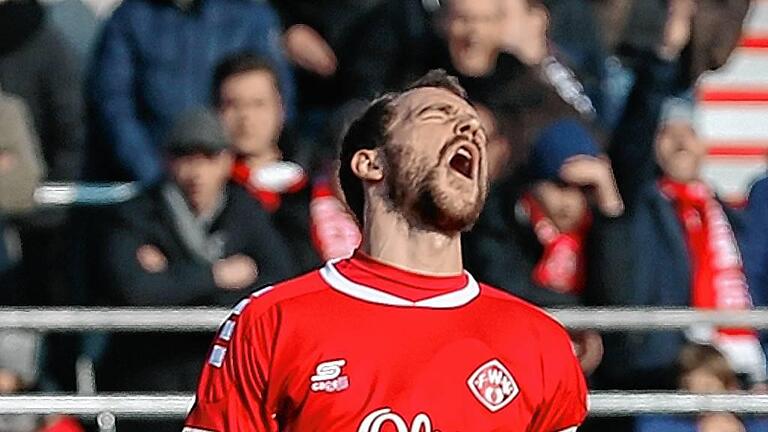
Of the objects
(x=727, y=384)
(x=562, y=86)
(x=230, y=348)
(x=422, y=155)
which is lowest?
(x=727, y=384)

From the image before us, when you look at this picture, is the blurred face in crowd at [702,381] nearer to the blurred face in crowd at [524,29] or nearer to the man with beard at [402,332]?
the blurred face in crowd at [524,29]

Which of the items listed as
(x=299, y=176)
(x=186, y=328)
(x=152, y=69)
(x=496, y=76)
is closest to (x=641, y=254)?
(x=496, y=76)

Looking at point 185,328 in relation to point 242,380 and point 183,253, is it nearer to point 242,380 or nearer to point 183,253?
point 183,253

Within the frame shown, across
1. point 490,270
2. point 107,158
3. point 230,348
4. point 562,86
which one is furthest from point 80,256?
point 230,348

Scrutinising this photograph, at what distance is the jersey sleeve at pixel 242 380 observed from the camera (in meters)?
3.29

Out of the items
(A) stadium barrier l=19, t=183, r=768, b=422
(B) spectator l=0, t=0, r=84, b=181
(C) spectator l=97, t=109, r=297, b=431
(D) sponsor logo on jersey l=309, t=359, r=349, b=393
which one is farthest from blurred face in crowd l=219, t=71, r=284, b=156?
(D) sponsor logo on jersey l=309, t=359, r=349, b=393

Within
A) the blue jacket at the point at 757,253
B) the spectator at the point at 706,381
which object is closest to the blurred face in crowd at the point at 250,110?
the spectator at the point at 706,381

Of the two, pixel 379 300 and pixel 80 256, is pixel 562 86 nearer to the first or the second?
pixel 80 256

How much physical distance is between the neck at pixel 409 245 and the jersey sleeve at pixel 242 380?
227 mm

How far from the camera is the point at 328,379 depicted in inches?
129

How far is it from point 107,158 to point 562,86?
157 cm

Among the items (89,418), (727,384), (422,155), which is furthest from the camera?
(727,384)

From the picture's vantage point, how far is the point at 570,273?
20.9ft

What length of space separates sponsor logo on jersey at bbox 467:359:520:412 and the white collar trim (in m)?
0.13
